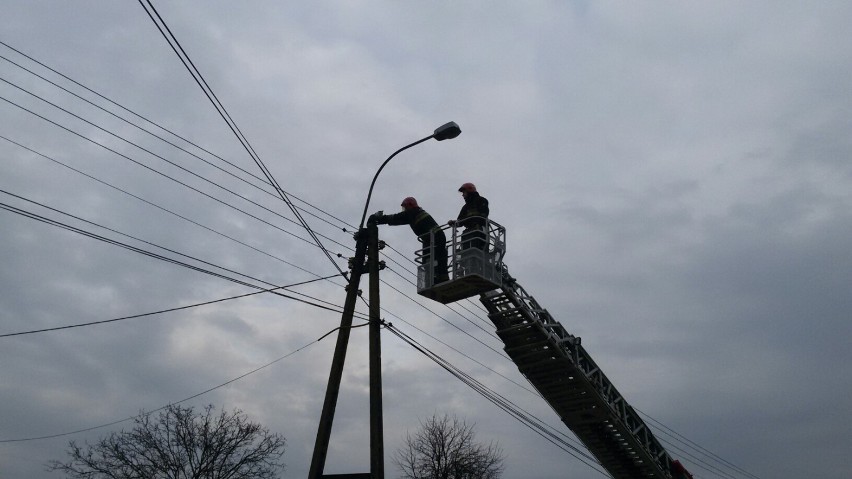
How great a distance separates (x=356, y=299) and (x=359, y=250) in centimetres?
99

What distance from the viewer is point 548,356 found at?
17609 mm

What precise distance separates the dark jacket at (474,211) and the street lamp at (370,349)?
6.65 ft

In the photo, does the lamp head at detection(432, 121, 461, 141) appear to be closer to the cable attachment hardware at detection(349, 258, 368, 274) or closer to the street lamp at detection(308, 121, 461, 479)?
the street lamp at detection(308, 121, 461, 479)

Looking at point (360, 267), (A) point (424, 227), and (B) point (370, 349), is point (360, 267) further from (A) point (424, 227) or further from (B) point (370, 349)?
(A) point (424, 227)

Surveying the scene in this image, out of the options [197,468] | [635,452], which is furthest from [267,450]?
[635,452]

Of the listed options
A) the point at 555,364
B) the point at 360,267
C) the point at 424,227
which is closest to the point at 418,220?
the point at 424,227

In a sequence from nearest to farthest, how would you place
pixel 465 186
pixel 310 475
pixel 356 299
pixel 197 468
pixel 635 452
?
pixel 310 475 < pixel 356 299 < pixel 465 186 < pixel 635 452 < pixel 197 468

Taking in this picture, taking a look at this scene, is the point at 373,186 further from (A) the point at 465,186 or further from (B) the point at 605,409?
(B) the point at 605,409

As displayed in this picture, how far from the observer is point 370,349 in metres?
13.2

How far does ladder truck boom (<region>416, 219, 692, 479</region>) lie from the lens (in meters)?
14.8

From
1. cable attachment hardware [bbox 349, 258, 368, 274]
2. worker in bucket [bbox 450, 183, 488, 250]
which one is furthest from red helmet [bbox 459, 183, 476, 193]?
cable attachment hardware [bbox 349, 258, 368, 274]

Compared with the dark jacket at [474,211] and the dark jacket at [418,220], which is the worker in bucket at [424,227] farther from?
the dark jacket at [474,211]

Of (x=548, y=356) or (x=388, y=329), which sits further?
(x=548, y=356)

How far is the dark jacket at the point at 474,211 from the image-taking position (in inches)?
595
